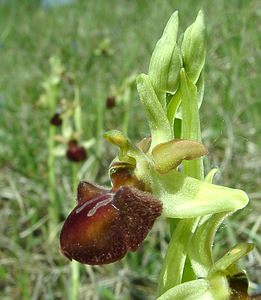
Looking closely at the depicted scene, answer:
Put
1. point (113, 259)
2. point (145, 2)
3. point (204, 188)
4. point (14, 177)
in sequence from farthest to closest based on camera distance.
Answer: point (145, 2) < point (14, 177) < point (204, 188) < point (113, 259)

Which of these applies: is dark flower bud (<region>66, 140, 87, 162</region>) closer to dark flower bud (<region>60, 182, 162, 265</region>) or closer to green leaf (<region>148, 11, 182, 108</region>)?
green leaf (<region>148, 11, 182, 108</region>)

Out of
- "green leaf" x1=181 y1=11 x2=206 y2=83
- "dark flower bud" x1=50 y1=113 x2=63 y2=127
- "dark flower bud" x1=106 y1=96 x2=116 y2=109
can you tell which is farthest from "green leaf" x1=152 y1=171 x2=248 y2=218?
"dark flower bud" x1=106 y1=96 x2=116 y2=109

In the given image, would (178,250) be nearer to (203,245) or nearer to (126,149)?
(203,245)

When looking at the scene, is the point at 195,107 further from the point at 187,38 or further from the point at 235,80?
the point at 235,80

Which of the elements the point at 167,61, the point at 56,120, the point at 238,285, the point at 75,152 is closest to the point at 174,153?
the point at 167,61

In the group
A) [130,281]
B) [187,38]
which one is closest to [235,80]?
[130,281]

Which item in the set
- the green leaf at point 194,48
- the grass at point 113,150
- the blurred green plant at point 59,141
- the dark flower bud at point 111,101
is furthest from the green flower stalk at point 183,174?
the dark flower bud at point 111,101
